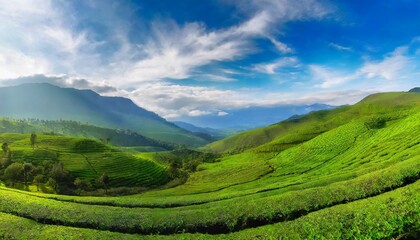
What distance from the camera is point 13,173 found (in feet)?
411

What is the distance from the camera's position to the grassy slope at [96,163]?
518 feet

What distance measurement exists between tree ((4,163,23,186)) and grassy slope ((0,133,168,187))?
1062 inches

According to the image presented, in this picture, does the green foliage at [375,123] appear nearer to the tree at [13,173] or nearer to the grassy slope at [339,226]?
the grassy slope at [339,226]

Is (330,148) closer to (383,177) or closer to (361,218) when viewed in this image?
(383,177)

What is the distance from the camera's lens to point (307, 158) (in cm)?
13588

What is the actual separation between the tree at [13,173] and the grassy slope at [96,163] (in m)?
27.0

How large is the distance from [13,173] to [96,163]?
4938cm

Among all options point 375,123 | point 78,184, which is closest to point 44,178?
point 78,184

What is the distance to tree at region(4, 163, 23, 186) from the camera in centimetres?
12469

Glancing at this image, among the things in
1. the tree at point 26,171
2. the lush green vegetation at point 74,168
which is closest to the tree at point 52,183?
the lush green vegetation at point 74,168

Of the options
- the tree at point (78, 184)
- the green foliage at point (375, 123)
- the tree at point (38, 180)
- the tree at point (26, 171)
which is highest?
the green foliage at point (375, 123)

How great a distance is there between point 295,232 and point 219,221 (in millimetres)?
13290

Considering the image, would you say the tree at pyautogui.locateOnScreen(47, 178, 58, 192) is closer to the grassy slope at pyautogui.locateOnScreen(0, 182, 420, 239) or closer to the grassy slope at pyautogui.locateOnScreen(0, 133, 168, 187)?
the grassy slope at pyautogui.locateOnScreen(0, 133, 168, 187)

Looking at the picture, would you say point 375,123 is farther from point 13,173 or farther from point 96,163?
point 13,173
